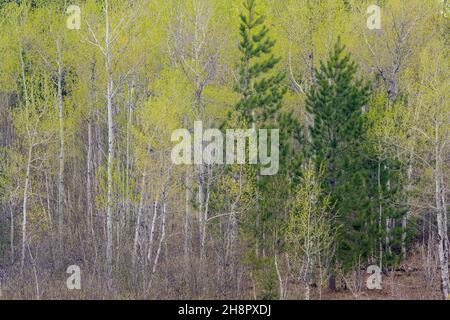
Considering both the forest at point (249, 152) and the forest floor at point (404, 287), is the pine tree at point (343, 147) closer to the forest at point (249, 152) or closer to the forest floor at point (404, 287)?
the forest at point (249, 152)

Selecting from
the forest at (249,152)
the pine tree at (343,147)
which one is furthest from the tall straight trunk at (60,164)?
the pine tree at (343,147)

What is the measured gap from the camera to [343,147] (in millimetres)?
19953

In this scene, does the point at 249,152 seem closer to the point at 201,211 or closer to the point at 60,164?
the point at 201,211

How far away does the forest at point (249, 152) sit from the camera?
62.2 ft

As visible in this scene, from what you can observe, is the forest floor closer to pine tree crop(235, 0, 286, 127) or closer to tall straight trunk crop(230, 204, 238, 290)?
tall straight trunk crop(230, 204, 238, 290)

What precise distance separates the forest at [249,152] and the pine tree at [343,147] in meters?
0.05

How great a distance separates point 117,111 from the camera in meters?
26.9

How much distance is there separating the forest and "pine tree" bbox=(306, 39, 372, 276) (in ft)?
0.18

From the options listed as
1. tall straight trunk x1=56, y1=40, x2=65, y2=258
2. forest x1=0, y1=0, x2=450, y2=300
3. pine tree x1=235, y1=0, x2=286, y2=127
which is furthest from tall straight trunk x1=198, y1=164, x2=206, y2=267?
tall straight trunk x1=56, y1=40, x2=65, y2=258

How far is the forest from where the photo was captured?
62.2ft

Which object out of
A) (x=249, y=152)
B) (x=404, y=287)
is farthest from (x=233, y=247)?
(x=404, y=287)

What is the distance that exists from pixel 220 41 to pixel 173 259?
7881 mm
